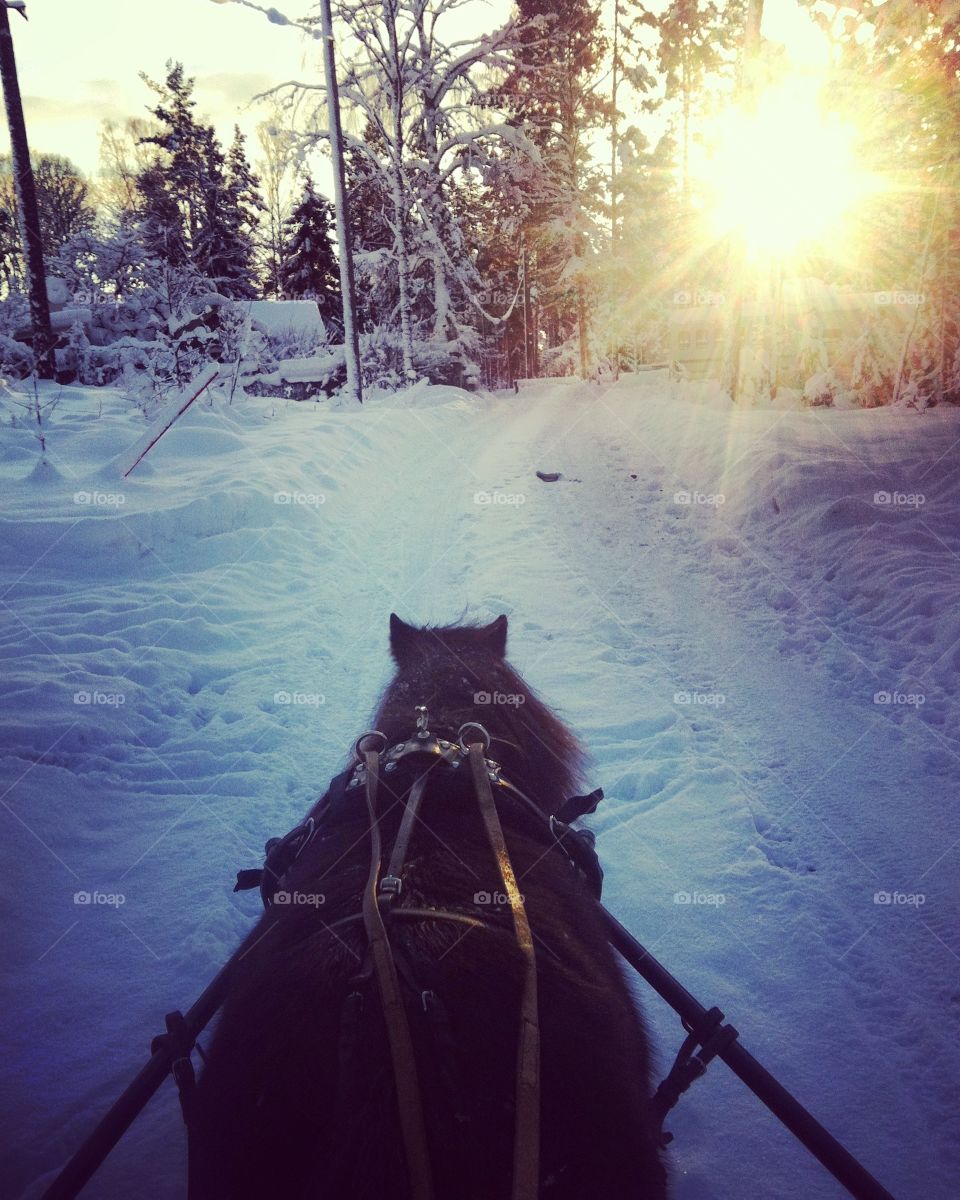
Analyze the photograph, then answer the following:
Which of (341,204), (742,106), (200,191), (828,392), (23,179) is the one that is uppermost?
(200,191)

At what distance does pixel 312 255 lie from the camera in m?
27.0

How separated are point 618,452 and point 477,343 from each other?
1372 centimetres

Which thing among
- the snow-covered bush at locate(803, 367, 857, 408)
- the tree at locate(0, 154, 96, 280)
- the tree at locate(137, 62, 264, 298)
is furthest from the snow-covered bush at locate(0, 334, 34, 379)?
the tree at locate(0, 154, 96, 280)

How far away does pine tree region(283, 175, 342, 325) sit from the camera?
25.9m

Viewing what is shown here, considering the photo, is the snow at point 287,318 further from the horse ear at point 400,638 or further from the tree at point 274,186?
the horse ear at point 400,638

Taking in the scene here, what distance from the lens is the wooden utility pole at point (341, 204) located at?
1412 cm

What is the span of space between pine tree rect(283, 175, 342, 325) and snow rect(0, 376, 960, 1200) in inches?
824

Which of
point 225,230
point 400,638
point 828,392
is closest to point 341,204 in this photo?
point 828,392

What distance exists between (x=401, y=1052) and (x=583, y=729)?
3224 mm

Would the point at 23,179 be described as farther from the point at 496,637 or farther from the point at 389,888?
the point at 389,888

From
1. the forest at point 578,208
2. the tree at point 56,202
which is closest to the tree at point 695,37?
the forest at point 578,208

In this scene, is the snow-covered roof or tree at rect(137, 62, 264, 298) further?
tree at rect(137, 62, 264, 298)

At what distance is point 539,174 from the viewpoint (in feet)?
66.4

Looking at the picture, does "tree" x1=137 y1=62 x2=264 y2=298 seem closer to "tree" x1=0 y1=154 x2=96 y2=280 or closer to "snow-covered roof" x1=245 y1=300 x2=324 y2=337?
"snow-covered roof" x1=245 y1=300 x2=324 y2=337
